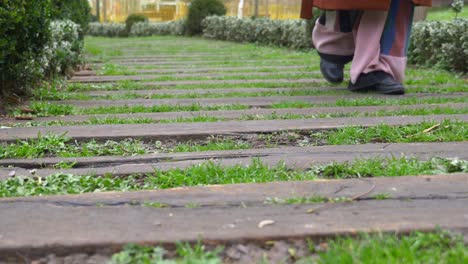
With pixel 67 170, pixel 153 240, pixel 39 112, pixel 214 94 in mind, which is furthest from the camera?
pixel 214 94

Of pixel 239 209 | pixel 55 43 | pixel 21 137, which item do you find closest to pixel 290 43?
pixel 55 43

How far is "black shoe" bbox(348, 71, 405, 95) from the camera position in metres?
3.41

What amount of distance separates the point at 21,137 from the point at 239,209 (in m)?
1.27

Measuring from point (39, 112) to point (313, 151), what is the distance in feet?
5.11

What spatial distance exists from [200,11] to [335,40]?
38.8 ft

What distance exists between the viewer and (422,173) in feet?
5.35

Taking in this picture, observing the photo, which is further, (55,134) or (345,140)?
(55,134)

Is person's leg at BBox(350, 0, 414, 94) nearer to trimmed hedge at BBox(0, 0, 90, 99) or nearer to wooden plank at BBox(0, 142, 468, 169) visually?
wooden plank at BBox(0, 142, 468, 169)

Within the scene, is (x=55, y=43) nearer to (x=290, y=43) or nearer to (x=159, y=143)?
(x=159, y=143)

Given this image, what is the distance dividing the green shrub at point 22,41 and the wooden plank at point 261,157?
1214mm

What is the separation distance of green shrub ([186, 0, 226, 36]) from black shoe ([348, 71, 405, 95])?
38.9ft

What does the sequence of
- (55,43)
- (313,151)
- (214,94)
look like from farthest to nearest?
(55,43), (214,94), (313,151)

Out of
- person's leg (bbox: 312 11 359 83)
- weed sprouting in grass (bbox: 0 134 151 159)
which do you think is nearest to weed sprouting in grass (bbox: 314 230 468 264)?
weed sprouting in grass (bbox: 0 134 151 159)

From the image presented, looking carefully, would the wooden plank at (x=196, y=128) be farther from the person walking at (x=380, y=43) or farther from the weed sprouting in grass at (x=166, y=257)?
the weed sprouting in grass at (x=166, y=257)
